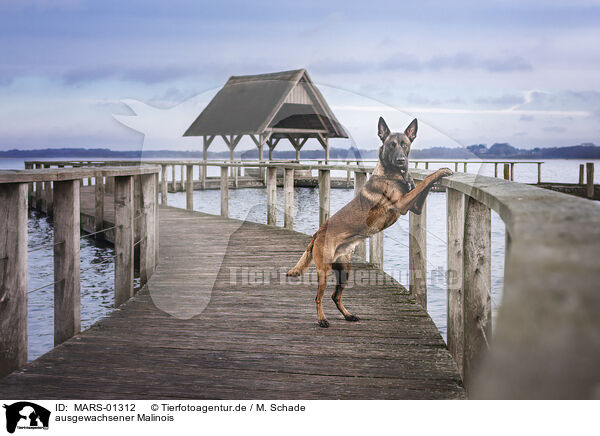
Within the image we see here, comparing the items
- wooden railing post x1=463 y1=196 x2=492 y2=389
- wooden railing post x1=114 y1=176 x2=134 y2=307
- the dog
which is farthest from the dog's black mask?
wooden railing post x1=114 y1=176 x2=134 y2=307

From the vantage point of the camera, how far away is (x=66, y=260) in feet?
9.78

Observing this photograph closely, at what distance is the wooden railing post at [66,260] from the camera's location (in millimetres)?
2977

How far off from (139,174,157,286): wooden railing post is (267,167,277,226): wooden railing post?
2684 millimetres

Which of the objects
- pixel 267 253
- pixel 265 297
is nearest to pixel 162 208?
pixel 267 253

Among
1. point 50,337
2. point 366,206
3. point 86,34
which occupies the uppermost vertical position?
point 86,34

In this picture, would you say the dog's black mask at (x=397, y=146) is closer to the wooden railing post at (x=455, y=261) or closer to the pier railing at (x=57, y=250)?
the wooden railing post at (x=455, y=261)

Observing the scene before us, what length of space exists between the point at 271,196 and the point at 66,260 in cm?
487

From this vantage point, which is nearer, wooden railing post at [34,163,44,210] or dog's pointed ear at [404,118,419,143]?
dog's pointed ear at [404,118,419,143]

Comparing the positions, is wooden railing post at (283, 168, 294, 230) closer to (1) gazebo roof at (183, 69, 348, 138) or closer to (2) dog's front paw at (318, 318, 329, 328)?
(2) dog's front paw at (318, 318, 329, 328)

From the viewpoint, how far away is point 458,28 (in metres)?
4.70

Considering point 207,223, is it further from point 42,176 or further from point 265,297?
point 42,176

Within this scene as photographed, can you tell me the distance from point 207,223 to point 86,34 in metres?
14.3

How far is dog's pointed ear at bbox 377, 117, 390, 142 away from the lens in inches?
92.5
